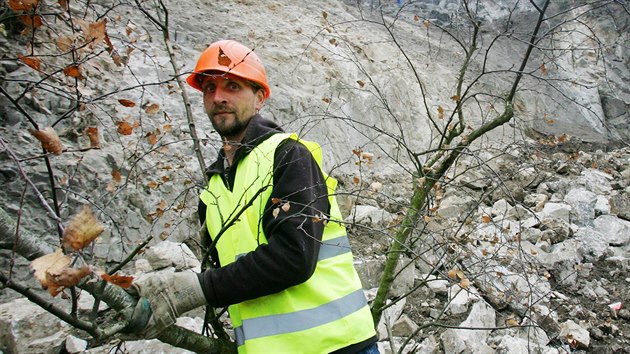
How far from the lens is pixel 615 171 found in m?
8.72

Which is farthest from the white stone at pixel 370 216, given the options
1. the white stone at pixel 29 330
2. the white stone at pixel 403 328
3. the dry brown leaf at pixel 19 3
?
the dry brown leaf at pixel 19 3

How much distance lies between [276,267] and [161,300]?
1.34 feet

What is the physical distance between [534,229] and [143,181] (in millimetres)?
4779

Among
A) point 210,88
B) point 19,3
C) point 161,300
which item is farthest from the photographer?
point 210,88

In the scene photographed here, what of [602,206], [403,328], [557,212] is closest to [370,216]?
[403,328]

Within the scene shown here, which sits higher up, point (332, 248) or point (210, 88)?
point (210, 88)

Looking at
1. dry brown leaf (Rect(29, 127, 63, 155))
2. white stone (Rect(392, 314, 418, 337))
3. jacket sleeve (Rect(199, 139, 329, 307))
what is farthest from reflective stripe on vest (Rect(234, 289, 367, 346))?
white stone (Rect(392, 314, 418, 337))

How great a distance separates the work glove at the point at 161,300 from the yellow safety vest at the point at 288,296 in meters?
0.21

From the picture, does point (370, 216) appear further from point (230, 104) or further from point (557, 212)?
point (230, 104)

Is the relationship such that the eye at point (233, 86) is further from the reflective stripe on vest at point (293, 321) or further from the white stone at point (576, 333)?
the white stone at point (576, 333)

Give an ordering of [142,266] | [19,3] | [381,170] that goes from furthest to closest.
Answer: [381,170]
[142,266]
[19,3]

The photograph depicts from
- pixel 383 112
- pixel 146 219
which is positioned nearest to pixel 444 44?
pixel 383 112

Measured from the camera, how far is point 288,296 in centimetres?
179

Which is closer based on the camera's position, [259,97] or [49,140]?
[49,140]
